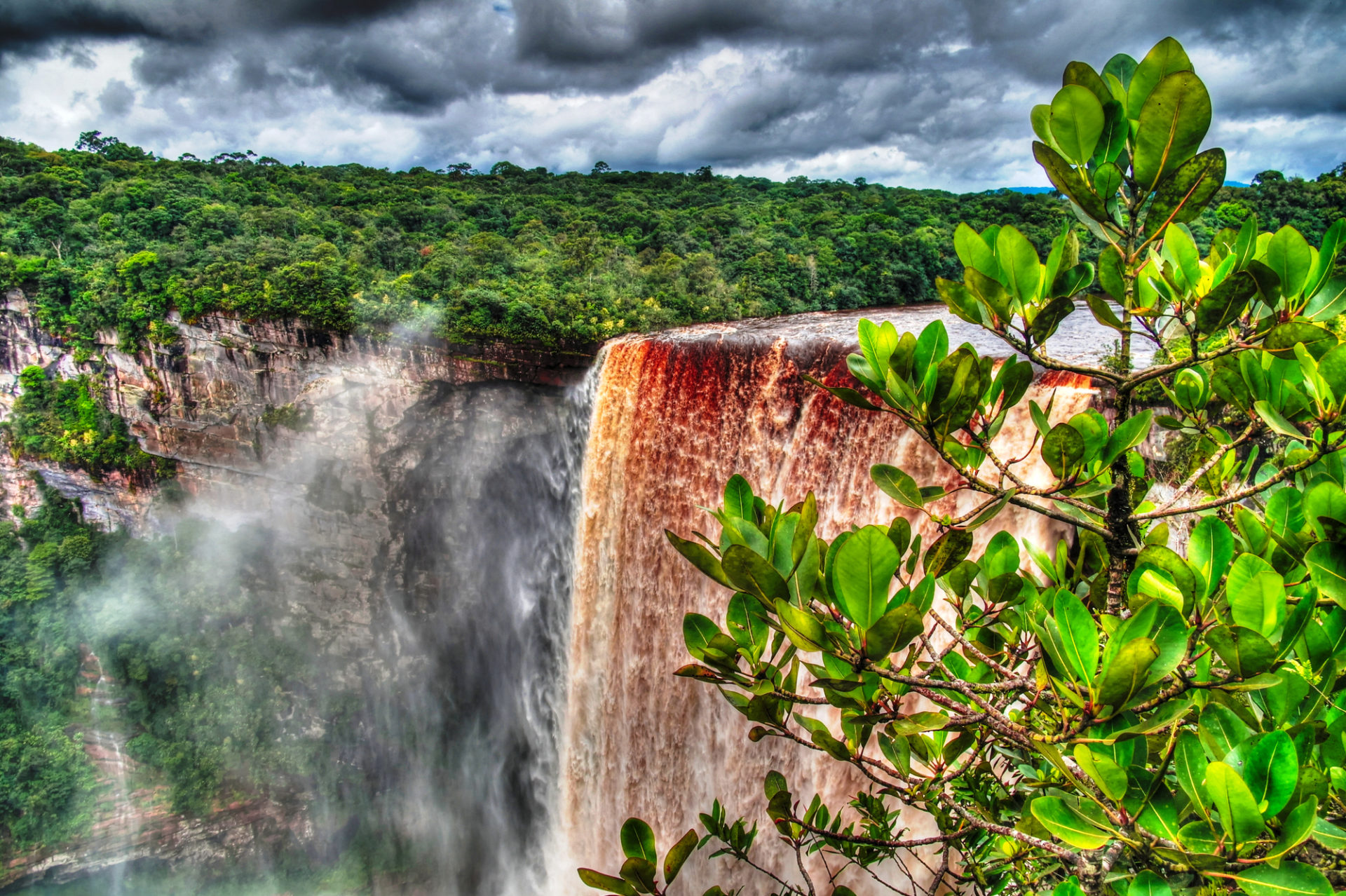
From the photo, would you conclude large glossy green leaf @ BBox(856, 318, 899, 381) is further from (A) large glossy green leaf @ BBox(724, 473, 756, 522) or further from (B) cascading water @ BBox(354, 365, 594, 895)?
(B) cascading water @ BBox(354, 365, 594, 895)

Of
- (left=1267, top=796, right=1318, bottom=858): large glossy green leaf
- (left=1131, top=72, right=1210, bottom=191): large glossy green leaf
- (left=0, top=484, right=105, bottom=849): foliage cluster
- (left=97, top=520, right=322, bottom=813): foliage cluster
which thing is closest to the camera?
(left=1267, top=796, right=1318, bottom=858): large glossy green leaf

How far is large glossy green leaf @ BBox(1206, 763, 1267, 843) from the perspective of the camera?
621 mm

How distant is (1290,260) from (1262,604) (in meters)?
0.50

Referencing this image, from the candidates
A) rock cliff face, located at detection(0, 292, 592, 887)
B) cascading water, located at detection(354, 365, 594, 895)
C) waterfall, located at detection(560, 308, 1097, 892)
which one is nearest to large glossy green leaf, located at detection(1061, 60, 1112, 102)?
waterfall, located at detection(560, 308, 1097, 892)

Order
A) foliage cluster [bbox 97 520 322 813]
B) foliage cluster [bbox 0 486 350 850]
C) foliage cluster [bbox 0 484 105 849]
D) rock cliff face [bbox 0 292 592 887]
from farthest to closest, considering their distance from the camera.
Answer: foliage cluster [bbox 97 520 322 813] → foliage cluster [bbox 0 486 350 850] → foliage cluster [bbox 0 484 105 849] → rock cliff face [bbox 0 292 592 887]

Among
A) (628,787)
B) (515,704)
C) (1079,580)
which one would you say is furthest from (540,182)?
(1079,580)

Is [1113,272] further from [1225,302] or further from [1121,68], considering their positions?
[1121,68]

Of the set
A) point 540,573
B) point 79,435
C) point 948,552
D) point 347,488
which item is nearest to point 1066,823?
point 948,552

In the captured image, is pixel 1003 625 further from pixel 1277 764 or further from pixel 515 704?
pixel 515 704

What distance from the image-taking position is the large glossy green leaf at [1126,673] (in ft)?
2.35

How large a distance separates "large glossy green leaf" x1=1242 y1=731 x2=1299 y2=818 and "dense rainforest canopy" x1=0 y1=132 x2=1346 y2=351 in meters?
8.40

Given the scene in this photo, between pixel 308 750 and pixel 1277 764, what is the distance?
1395cm

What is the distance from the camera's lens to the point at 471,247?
11750mm

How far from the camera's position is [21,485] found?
1278cm
